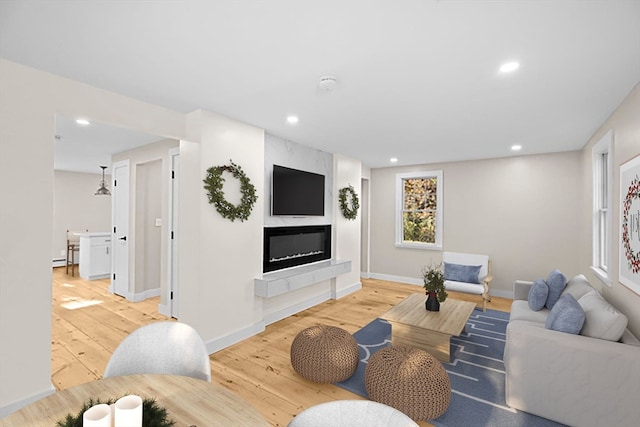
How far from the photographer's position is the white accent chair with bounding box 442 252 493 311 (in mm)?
4652

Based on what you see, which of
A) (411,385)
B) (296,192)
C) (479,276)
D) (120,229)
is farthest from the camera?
(120,229)

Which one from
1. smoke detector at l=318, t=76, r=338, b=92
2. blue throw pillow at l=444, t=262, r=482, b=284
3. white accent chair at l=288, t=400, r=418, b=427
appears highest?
smoke detector at l=318, t=76, r=338, b=92

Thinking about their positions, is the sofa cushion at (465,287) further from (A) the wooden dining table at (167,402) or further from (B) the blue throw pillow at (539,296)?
(A) the wooden dining table at (167,402)

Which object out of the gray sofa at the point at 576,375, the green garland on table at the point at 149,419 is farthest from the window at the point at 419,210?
the green garland on table at the point at 149,419

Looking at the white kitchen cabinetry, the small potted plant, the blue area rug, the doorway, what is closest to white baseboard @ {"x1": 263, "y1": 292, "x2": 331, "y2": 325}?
the blue area rug

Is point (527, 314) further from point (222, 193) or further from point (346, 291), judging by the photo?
point (222, 193)

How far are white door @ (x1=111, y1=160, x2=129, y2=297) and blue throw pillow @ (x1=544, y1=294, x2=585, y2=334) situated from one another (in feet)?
18.4

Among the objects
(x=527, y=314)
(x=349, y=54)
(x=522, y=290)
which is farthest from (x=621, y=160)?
(x=349, y=54)

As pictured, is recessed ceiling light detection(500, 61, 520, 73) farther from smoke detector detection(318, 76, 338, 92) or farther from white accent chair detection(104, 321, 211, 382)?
white accent chair detection(104, 321, 211, 382)

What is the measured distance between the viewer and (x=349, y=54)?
202 cm

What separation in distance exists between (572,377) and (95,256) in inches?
307

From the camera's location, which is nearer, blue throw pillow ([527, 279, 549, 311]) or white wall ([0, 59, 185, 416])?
white wall ([0, 59, 185, 416])

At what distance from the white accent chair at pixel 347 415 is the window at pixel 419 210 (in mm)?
5564

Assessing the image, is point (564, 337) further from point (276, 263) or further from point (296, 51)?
point (276, 263)
